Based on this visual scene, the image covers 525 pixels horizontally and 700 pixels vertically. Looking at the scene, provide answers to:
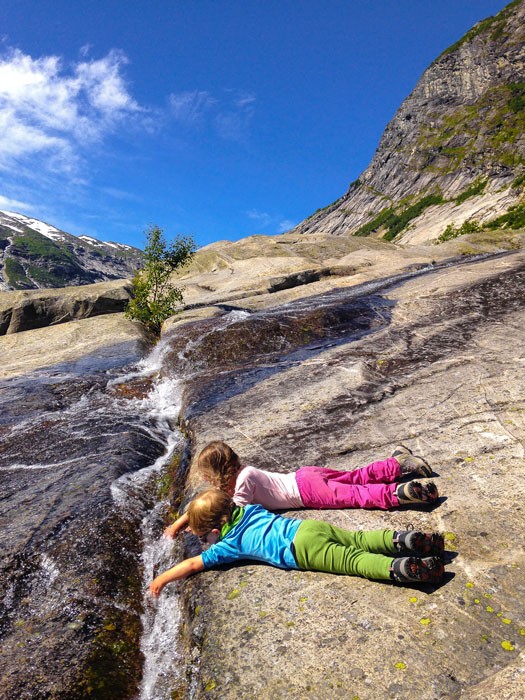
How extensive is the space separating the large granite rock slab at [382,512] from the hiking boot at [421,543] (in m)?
0.39

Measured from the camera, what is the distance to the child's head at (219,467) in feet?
26.6

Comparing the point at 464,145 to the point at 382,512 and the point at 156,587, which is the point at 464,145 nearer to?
the point at 382,512

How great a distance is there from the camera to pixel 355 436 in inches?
431

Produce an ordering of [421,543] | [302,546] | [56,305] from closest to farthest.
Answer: [421,543] → [302,546] → [56,305]

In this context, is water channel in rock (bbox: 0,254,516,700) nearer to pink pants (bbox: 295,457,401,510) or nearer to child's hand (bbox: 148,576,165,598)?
child's hand (bbox: 148,576,165,598)

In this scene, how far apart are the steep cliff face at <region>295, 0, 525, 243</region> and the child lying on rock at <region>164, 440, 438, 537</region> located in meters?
124

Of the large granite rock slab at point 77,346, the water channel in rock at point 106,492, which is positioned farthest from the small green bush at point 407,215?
the water channel in rock at point 106,492

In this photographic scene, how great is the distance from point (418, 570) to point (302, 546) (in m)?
1.74

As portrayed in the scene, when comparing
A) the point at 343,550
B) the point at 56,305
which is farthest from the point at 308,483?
the point at 56,305

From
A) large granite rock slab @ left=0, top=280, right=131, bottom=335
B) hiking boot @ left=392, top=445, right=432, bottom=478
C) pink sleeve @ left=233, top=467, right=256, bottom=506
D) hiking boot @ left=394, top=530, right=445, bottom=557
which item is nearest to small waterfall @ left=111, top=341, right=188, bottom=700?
pink sleeve @ left=233, top=467, right=256, bottom=506

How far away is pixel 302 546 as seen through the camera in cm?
687

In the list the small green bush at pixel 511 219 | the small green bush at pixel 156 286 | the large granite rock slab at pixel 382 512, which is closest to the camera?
the large granite rock slab at pixel 382 512

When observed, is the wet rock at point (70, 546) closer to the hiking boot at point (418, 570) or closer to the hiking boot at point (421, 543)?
the hiking boot at point (418, 570)

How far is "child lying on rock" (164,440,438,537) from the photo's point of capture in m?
8.06
